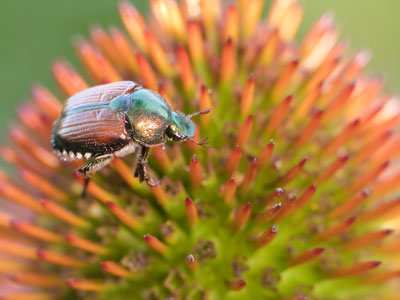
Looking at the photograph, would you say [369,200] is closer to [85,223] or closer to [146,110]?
[146,110]

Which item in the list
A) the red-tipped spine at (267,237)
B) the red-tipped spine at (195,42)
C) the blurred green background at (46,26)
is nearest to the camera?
the red-tipped spine at (267,237)

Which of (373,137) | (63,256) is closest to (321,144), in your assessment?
(373,137)

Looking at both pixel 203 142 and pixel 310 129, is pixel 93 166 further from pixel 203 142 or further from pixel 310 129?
pixel 310 129

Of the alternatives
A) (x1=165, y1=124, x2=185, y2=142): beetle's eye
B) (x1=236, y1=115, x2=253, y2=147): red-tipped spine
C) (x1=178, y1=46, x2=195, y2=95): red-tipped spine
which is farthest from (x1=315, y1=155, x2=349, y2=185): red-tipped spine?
(x1=178, y1=46, x2=195, y2=95): red-tipped spine

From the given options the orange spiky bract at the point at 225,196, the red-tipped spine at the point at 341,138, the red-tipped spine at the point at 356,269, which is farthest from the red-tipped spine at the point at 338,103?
the red-tipped spine at the point at 356,269

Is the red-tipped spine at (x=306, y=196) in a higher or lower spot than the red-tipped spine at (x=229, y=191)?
lower

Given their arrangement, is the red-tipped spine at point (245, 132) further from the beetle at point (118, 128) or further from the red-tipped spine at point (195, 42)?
the red-tipped spine at point (195, 42)

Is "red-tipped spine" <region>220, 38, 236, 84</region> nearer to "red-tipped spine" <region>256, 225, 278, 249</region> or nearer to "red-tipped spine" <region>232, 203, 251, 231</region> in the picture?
"red-tipped spine" <region>232, 203, 251, 231</region>
